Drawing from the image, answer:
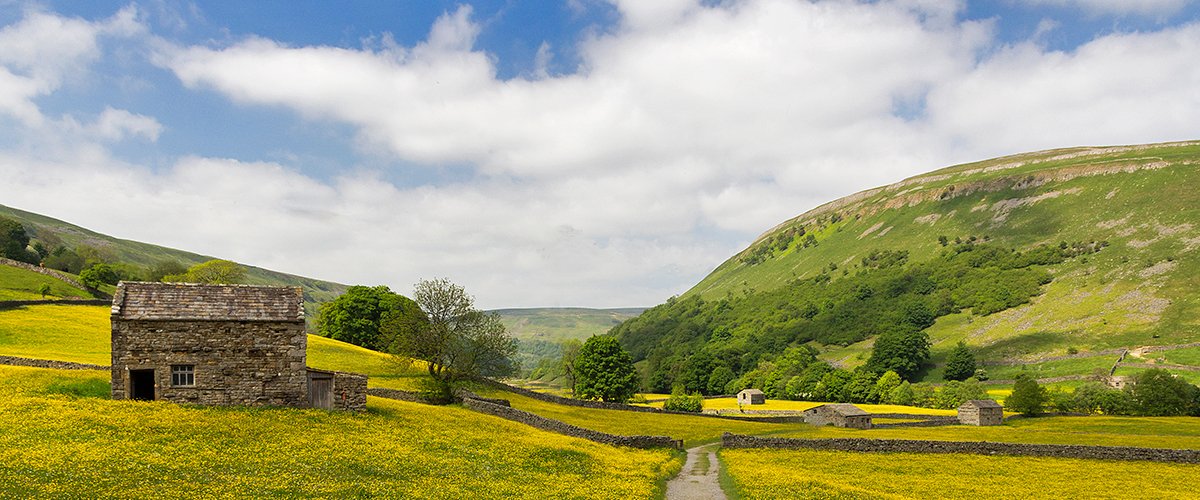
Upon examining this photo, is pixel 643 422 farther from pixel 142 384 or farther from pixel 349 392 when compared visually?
pixel 142 384

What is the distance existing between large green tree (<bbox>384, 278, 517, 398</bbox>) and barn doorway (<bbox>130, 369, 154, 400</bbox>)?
3059 centimetres

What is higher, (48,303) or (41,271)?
(41,271)

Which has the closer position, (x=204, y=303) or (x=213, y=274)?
(x=204, y=303)

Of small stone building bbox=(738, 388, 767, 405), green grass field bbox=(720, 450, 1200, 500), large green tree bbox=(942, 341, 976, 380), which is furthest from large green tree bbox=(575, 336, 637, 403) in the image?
large green tree bbox=(942, 341, 976, 380)

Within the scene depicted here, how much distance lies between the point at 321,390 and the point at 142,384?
9.10 metres

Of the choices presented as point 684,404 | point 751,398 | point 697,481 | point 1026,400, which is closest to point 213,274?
point 684,404

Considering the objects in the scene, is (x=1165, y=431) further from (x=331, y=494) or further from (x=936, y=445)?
(x=331, y=494)

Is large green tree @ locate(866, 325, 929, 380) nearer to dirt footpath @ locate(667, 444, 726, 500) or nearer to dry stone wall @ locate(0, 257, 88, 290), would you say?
dirt footpath @ locate(667, 444, 726, 500)

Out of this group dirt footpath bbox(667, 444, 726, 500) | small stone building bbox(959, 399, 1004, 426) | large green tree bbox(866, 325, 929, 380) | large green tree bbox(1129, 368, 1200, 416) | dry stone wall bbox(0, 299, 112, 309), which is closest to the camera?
dirt footpath bbox(667, 444, 726, 500)

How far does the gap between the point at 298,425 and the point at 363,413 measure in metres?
7.57

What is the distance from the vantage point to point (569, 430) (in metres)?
51.2

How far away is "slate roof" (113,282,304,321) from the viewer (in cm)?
3459

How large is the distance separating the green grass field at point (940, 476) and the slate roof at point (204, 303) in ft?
89.0

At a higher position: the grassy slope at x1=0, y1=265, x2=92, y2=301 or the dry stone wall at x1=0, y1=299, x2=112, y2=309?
the grassy slope at x1=0, y1=265, x2=92, y2=301
